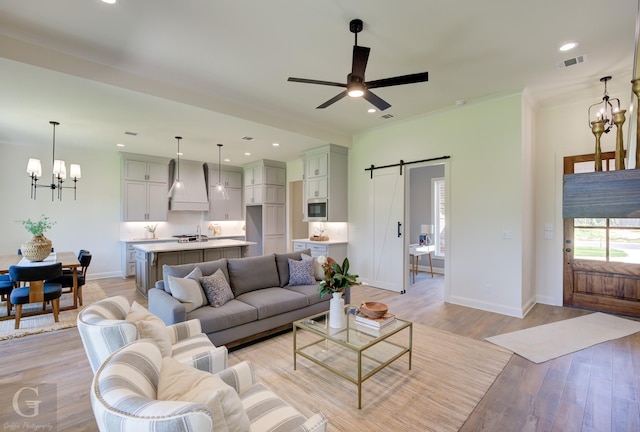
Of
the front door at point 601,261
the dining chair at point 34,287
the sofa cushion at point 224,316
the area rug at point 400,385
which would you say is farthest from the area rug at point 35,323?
the front door at point 601,261

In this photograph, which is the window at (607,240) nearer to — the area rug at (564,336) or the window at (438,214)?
the area rug at (564,336)

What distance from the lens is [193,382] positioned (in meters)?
1.35

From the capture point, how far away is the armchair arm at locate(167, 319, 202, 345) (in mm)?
2328

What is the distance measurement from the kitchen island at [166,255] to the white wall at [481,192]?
12.9ft

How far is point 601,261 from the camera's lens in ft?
14.6

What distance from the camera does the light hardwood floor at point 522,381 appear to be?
6.95 ft

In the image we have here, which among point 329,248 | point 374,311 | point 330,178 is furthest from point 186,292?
point 330,178

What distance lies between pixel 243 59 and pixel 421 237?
539 centimetres

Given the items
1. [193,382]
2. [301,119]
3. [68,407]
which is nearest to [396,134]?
[301,119]

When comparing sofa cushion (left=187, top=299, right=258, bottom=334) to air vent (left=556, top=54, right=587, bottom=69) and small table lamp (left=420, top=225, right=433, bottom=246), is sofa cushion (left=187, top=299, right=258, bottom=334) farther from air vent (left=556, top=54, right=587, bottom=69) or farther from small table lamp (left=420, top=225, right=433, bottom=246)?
small table lamp (left=420, top=225, right=433, bottom=246)

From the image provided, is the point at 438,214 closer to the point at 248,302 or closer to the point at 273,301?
the point at 273,301

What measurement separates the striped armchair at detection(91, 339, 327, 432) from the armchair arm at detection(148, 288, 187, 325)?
4.44 feet

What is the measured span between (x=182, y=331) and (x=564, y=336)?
13.9 feet

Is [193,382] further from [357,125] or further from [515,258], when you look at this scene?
[357,125]
